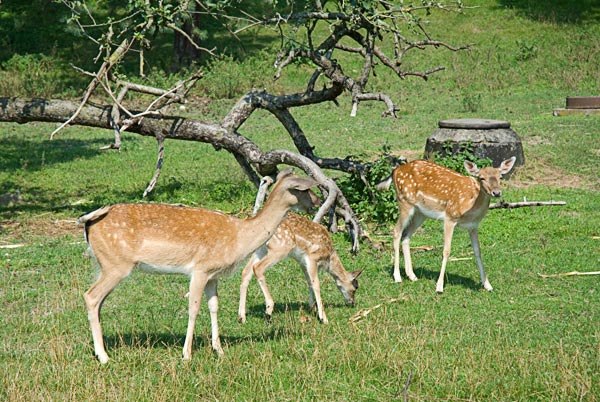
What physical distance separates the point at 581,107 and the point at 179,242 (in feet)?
50.6

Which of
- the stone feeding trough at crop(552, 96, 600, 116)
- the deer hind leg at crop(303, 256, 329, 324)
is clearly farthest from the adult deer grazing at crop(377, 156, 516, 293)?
the stone feeding trough at crop(552, 96, 600, 116)

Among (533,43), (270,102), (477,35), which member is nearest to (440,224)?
(270,102)

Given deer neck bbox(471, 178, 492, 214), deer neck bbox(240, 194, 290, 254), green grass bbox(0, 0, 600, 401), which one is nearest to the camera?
green grass bbox(0, 0, 600, 401)

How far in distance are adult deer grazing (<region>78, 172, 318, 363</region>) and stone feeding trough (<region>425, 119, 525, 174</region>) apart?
26.1ft

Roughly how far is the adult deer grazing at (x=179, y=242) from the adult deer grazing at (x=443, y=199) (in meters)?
2.71

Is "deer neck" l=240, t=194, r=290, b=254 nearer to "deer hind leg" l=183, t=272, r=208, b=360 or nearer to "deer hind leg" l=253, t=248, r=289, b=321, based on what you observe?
"deer hind leg" l=183, t=272, r=208, b=360

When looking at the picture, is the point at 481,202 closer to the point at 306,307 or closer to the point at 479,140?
the point at 306,307

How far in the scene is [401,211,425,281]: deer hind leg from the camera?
10.5 meters

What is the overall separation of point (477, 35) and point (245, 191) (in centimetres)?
1902

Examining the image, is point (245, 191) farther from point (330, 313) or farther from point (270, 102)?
point (330, 313)

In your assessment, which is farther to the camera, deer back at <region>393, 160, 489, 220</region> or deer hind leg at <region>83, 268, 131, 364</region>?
deer back at <region>393, 160, 489, 220</region>

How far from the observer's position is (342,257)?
450 inches

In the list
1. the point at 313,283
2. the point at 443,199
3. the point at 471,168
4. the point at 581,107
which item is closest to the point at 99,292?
the point at 313,283

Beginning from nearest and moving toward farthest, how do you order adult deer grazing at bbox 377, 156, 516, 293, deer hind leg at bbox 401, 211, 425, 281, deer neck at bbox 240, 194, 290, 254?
deer neck at bbox 240, 194, 290, 254 → adult deer grazing at bbox 377, 156, 516, 293 → deer hind leg at bbox 401, 211, 425, 281
